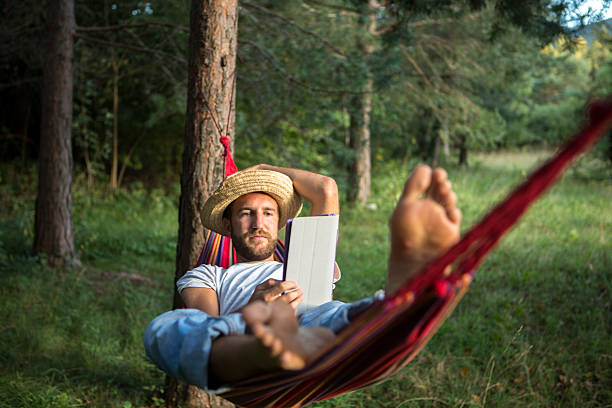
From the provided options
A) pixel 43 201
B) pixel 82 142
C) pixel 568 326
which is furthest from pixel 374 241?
pixel 82 142

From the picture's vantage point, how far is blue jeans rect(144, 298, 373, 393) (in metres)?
1.28

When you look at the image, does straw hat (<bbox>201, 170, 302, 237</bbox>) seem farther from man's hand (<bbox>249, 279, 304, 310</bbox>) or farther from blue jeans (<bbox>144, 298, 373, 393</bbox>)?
blue jeans (<bbox>144, 298, 373, 393</bbox>)

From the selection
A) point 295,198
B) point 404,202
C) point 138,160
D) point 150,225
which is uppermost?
point 404,202

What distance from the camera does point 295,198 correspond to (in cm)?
218

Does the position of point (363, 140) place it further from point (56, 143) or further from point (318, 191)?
point (318, 191)

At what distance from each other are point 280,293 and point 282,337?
22.8 inches

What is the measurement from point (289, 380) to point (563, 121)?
600 inches

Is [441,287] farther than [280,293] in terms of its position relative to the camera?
No

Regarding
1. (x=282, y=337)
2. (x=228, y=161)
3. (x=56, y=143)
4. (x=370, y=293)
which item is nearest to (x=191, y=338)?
(x=282, y=337)

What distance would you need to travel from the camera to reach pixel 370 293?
4258mm

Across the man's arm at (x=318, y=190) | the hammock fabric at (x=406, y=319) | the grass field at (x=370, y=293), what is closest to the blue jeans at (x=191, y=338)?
the hammock fabric at (x=406, y=319)

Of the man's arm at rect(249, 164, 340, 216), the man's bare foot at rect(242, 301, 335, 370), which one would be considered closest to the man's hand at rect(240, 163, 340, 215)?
the man's arm at rect(249, 164, 340, 216)

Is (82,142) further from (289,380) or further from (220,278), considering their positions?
(289,380)

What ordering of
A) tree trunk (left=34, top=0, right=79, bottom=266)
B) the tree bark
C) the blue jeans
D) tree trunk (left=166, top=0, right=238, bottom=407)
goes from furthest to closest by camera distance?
the tree bark → tree trunk (left=34, top=0, right=79, bottom=266) → tree trunk (left=166, top=0, right=238, bottom=407) → the blue jeans
